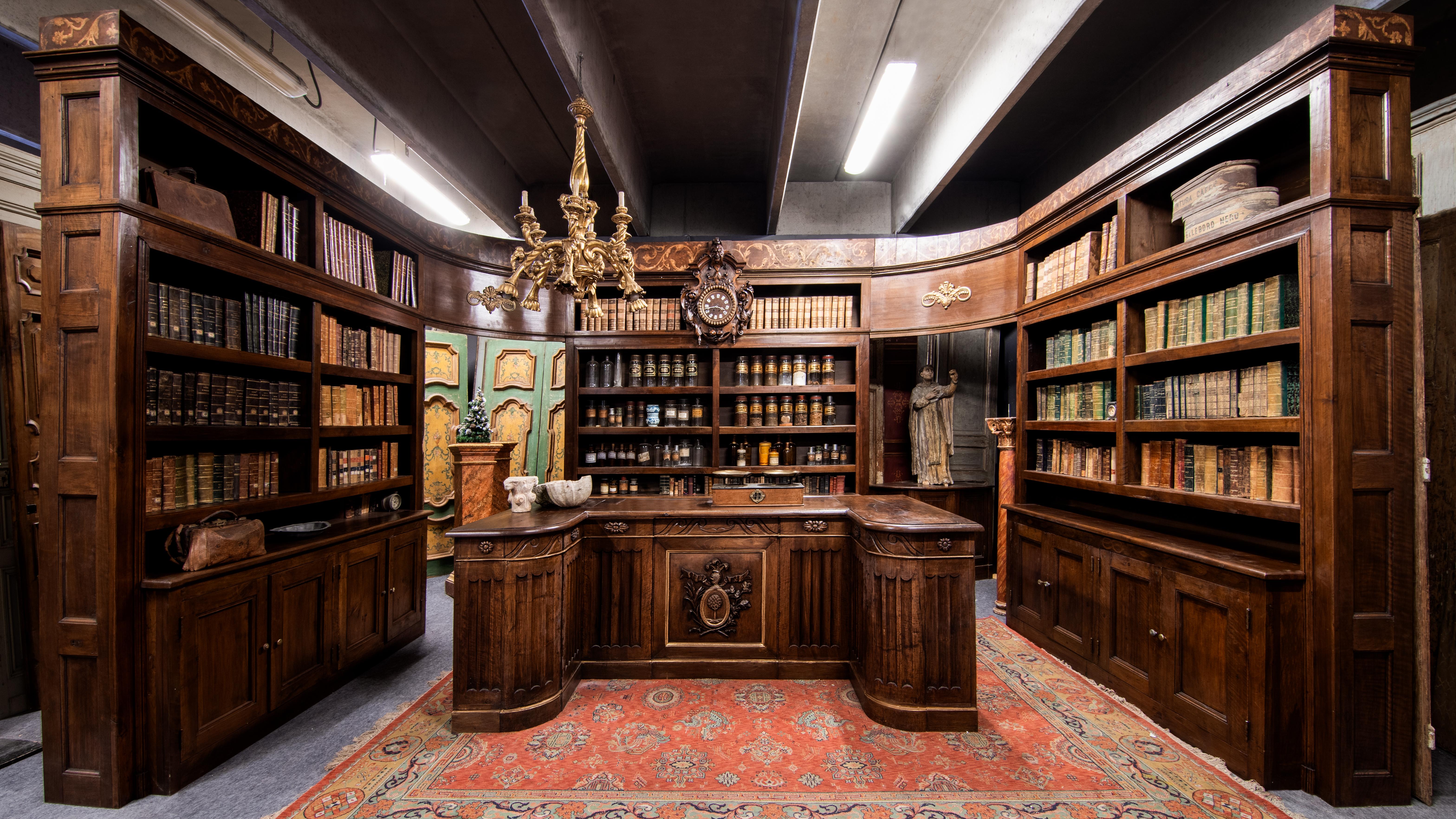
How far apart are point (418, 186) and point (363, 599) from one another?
12.8ft

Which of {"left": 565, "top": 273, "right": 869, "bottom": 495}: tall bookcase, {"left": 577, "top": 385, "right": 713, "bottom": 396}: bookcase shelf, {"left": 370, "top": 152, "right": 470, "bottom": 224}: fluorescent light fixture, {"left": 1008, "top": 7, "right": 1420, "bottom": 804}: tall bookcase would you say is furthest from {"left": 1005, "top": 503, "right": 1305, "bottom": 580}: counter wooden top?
{"left": 370, "top": 152, "right": 470, "bottom": 224}: fluorescent light fixture

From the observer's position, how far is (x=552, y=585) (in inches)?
107

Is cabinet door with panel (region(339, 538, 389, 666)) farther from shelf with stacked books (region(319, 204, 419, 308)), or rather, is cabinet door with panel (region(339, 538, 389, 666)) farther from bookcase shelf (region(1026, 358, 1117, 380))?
bookcase shelf (region(1026, 358, 1117, 380))

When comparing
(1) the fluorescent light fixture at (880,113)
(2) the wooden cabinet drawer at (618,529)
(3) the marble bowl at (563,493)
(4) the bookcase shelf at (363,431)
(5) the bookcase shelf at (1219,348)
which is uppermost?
(1) the fluorescent light fixture at (880,113)

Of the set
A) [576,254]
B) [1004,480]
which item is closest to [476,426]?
[576,254]

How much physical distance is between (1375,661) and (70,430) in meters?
5.07

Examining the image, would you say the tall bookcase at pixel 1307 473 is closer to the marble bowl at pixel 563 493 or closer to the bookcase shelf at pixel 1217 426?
the bookcase shelf at pixel 1217 426

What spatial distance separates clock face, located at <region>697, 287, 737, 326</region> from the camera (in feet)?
16.0

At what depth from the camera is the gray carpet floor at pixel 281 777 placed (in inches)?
78.5

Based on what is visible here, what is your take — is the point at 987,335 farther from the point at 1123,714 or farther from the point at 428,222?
the point at 428,222

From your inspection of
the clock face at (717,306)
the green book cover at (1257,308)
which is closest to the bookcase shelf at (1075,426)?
the green book cover at (1257,308)

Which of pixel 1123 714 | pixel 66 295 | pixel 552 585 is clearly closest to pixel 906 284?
pixel 1123 714

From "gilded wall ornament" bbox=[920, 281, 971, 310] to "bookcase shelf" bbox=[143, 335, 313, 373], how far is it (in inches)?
177

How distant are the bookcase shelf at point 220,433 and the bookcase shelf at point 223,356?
0.99 ft
